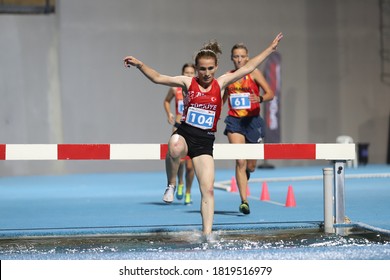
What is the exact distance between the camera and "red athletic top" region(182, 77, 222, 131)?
718 centimetres

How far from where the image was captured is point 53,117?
22.3 meters

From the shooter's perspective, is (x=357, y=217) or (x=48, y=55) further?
(x=48, y=55)

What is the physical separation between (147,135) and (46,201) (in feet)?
33.8

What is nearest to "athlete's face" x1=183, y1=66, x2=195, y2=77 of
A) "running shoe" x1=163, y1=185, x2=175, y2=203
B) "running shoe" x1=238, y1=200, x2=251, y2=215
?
"running shoe" x1=238, y1=200, x2=251, y2=215

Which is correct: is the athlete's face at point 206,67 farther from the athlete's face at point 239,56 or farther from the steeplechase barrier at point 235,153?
the athlete's face at point 239,56

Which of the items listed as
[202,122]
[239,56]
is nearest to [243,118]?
[239,56]

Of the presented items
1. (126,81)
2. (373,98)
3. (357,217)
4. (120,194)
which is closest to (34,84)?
(126,81)

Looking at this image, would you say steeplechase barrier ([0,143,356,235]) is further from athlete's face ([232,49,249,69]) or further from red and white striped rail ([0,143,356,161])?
athlete's face ([232,49,249,69])

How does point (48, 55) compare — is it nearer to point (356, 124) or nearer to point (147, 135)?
point (147, 135)

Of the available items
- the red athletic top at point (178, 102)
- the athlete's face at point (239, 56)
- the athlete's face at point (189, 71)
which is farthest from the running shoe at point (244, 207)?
the red athletic top at point (178, 102)

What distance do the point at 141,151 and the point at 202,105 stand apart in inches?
34.5

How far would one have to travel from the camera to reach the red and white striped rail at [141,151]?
7648mm

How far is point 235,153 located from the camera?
25.7 feet

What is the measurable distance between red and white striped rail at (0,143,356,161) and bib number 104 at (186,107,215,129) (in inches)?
24.4
